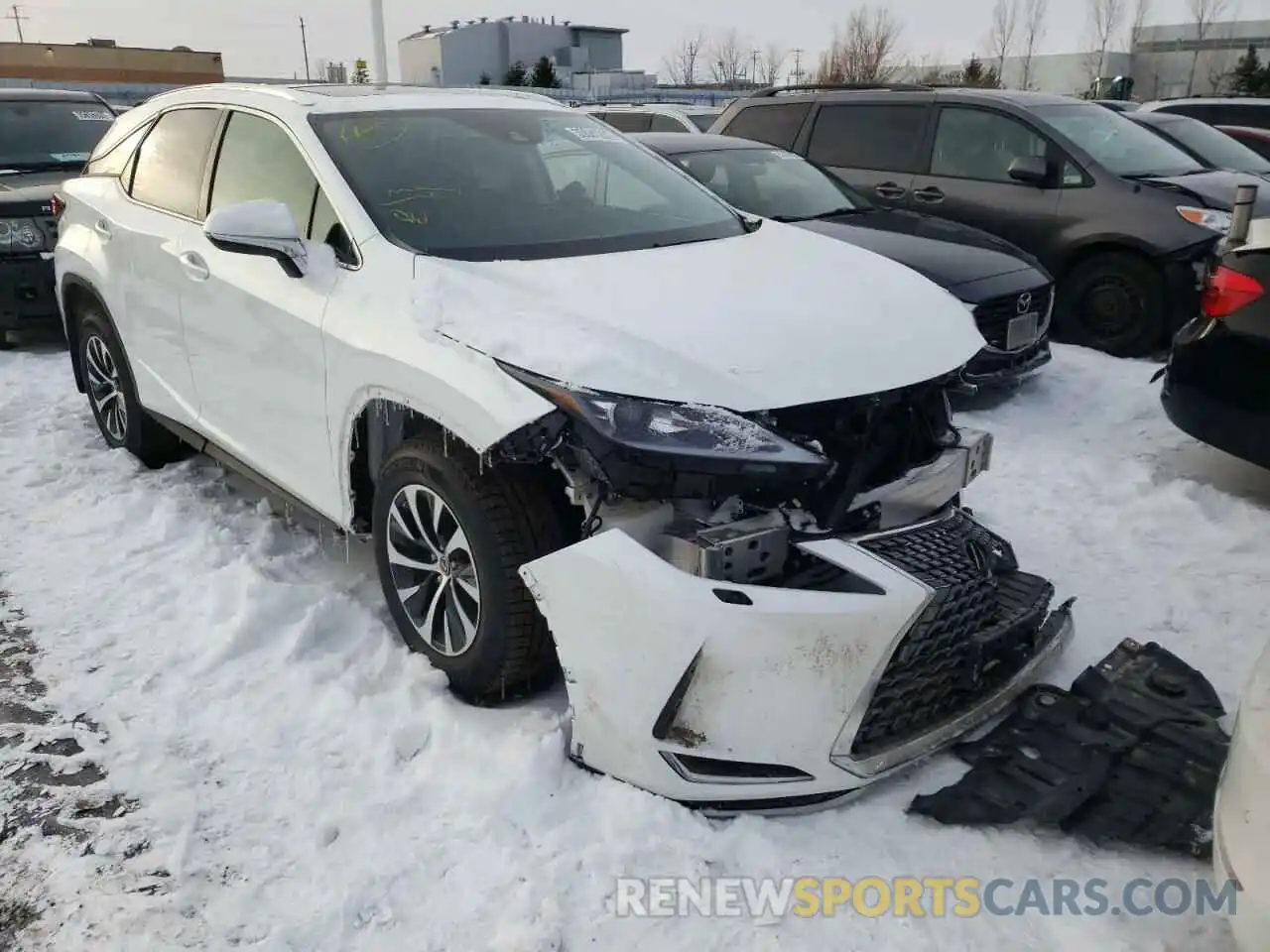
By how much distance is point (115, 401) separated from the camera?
5.10 m

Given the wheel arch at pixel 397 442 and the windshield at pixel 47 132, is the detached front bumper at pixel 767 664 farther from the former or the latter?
the windshield at pixel 47 132

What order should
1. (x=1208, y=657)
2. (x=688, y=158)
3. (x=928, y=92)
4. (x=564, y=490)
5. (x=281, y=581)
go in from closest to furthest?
(x=564, y=490), (x=1208, y=657), (x=281, y=581), (x=688, y=158), (x=928, y=92)

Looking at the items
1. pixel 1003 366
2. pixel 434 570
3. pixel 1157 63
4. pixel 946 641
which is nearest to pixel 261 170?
pixel 434 570

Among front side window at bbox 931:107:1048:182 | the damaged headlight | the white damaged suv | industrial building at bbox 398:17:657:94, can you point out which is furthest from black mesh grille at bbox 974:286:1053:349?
industrial building at bbox 398:17:657:94

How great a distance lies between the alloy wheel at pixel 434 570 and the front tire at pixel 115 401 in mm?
2380

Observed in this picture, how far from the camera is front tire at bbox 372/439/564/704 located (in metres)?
2.72

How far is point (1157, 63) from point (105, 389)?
60.0 m

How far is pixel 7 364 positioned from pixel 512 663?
6.07 meters

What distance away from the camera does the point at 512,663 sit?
9.33 ft

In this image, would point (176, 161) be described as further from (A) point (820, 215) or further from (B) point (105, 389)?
(A) point (820, 215)

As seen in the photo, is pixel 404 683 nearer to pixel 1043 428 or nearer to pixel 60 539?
pixel 60 539

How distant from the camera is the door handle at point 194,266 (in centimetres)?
382

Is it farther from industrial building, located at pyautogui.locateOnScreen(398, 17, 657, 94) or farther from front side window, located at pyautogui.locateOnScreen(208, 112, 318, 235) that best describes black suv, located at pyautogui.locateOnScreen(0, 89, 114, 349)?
industrial building, located at pyautogui.locateOnScreen(398, 17, 657, 94)

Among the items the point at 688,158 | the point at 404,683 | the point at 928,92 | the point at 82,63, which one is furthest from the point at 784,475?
the point at 82,63
